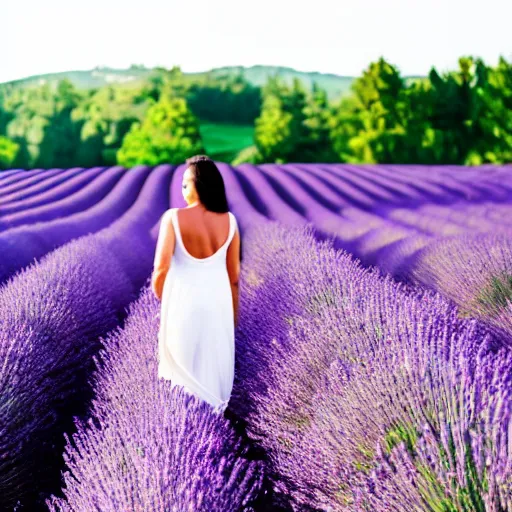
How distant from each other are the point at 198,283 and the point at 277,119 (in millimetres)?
23417

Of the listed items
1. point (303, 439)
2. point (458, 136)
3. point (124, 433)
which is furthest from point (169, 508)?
point (458, 136)

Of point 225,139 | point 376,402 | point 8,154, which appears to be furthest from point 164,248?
point 225,139

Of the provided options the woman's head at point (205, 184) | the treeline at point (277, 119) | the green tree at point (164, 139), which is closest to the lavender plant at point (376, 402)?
the woman's head at point (205, 184)

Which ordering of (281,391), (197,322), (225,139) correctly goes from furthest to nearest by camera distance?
(225,139) < (197,322) < (281,391)

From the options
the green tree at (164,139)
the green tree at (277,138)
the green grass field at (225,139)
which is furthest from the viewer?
the green grass field at (225,139)

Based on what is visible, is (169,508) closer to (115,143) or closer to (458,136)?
(458,136)

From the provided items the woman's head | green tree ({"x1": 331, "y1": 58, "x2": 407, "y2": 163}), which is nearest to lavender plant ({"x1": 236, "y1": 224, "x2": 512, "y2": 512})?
the woman's head

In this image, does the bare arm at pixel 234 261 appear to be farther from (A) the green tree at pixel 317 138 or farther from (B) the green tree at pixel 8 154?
(B) the green tree at pixel 8 154

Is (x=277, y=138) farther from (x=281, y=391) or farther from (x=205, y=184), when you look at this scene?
(x=281, y=391)

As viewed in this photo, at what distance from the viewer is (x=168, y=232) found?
209 cm

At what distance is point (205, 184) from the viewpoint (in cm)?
210

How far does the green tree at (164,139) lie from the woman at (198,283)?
866 inches

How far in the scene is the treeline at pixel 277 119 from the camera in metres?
19.9

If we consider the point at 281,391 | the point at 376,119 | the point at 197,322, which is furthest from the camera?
the point at 376,119
